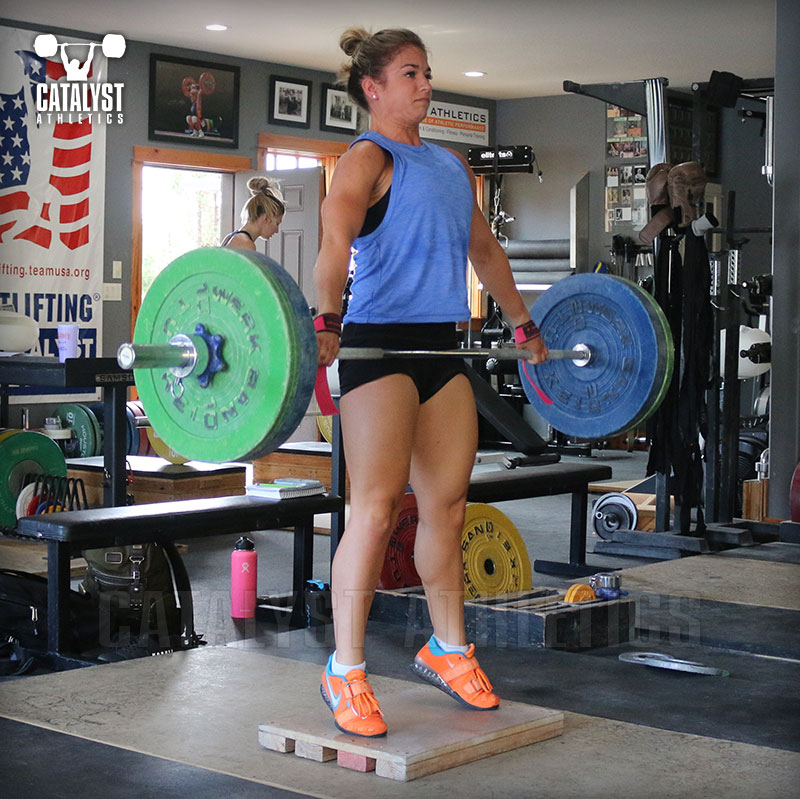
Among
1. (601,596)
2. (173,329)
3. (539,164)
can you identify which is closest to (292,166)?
(539,164)

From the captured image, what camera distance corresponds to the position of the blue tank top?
7.68ft

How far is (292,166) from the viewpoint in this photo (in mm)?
9734

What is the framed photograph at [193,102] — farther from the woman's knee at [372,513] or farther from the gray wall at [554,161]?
the woman's knee at [372,513]

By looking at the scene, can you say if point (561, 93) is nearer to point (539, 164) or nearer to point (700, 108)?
point (539, 164)

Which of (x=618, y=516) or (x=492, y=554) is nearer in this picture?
(x=492, y=554)

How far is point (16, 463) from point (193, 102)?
13.6 feet

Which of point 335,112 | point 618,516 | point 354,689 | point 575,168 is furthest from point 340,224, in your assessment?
point 575,168

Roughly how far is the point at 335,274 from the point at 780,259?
3959 millimetres

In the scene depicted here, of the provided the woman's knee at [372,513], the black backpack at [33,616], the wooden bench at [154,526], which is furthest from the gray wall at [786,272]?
the woman's knee at [372,513]

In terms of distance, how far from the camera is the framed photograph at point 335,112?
9.59m

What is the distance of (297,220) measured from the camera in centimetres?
880

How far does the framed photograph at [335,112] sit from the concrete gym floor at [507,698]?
20.0ft

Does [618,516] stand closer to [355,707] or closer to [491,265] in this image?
[491,265]

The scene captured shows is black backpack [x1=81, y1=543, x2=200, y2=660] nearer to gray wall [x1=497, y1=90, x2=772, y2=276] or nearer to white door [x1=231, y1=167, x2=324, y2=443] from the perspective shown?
white door [x1=231, y1=167, x2=324, y2=443]
